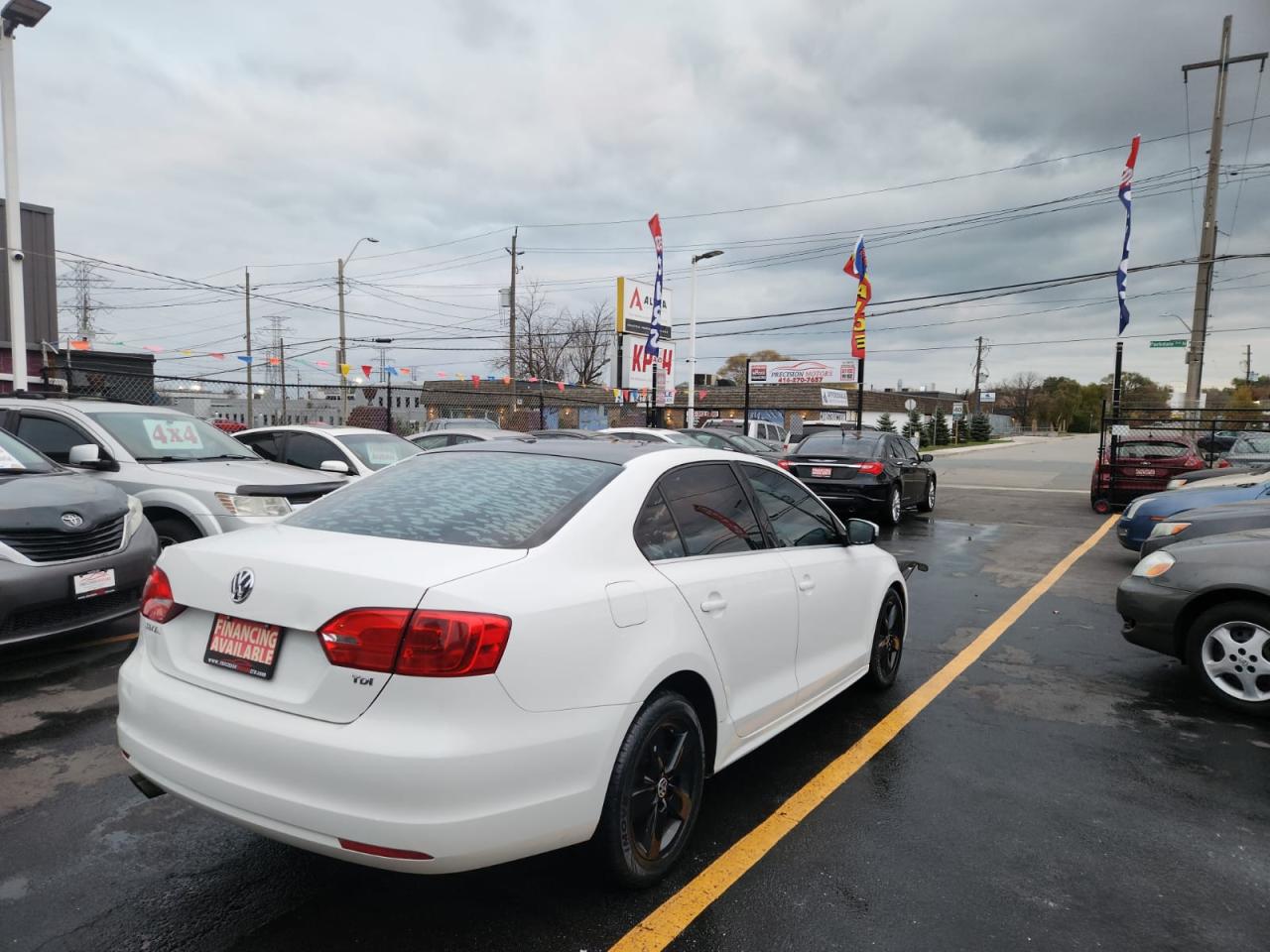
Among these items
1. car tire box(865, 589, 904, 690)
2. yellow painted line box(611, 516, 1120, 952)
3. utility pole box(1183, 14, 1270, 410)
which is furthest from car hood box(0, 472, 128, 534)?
utility pole box(1183, 14, 1270, 410)

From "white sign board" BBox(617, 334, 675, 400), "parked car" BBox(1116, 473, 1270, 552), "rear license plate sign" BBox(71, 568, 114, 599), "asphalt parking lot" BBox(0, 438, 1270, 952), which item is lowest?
"asphalt parking lot" BBox(0, 438, 1270, 952)

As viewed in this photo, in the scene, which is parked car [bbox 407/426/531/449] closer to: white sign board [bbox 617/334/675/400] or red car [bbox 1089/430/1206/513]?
white sign board [bbox 617/334/675/400]

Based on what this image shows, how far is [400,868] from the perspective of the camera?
215 centimetres

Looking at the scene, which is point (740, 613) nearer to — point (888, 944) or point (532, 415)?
point (888, 944)

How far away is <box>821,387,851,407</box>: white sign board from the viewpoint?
172ft

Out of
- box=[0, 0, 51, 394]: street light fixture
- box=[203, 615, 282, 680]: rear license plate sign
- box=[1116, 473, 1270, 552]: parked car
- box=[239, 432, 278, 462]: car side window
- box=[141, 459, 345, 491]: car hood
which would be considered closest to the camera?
box=[203, 615, 282, 680]: rear license plate sign

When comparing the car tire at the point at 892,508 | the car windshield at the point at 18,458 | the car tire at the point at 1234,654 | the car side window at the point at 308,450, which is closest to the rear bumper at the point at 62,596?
the car windshield at the point at 18,458

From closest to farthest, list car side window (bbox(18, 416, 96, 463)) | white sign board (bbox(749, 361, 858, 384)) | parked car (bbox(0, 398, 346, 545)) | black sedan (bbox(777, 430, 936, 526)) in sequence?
parked car (bbox(0, 398, 346, 545)) < car side window (bbox(18, 416, 96, 463)) < black sedan (bbox(777, 430, 936, 526)) < white sign board (bbox(749, 361, 858, 384))

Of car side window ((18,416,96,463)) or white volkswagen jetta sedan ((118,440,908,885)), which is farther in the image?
car side window ((18,416,96,463))

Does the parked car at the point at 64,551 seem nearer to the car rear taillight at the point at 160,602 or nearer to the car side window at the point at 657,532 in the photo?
the car rear taillight at the point at 160,602

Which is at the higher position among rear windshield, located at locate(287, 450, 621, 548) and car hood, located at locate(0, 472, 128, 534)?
rear windshield, located at locate(287, 450, 621, 548)

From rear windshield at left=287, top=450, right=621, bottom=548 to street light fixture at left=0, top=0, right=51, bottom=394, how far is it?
963cm

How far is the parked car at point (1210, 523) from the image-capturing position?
19.9 feet

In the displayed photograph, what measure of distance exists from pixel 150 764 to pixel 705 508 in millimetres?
2187
